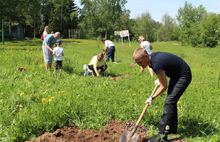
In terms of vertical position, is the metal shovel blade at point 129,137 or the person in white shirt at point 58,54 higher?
the person in white shirt at point 58,54

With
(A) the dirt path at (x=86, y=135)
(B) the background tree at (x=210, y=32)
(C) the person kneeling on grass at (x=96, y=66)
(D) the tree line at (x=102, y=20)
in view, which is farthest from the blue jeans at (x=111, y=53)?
(D) the tree line at (x=102, y=20)

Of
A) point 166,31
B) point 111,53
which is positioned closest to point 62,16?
point 166,31

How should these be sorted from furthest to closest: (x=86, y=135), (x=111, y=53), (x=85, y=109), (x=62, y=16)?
1. (x=62, y=16)
2. (x=111, y=53)
3. (x=85, y=109)
4. (x=86, y=135)

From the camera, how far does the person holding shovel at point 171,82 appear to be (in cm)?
670

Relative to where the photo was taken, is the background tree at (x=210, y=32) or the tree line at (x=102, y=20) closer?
the background tree at (x=210, y=32)

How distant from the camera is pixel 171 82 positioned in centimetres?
718

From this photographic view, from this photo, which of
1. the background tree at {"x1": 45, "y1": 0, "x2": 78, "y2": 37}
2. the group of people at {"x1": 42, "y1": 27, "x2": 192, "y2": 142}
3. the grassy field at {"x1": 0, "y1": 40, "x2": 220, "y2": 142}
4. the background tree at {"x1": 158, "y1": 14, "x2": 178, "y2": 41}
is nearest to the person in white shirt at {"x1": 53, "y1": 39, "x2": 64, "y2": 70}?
the grassy field at {"x1": 0, "y1": 40, "x2": 220, "y2": 142}

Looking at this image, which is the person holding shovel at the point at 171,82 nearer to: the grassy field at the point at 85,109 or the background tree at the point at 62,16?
the grassy field at the point at 85,109

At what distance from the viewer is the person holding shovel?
6.70 metres

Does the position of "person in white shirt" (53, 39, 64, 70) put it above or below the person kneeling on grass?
above

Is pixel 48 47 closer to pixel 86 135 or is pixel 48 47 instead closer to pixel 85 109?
pixel 85 109

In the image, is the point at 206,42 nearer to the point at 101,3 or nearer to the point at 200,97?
the point at 101,3

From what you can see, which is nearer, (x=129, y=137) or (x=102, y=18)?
(x=129, y=137)

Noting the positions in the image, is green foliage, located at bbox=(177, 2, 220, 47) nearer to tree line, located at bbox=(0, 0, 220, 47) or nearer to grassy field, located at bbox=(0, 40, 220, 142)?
tree line, located at bbox=(0, 0, 220, 47)
